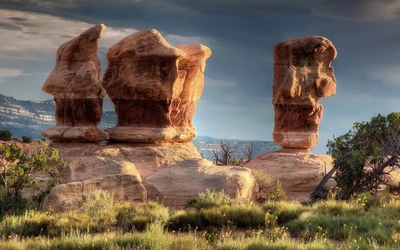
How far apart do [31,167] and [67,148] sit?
309cm

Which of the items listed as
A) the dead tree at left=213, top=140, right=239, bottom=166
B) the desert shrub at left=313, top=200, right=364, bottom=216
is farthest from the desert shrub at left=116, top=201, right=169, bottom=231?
the dead tree at left=213, top=140, right=239, bottom=166

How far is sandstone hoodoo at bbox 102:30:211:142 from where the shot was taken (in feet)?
71.0

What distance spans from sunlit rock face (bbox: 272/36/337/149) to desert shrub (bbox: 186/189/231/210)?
8.23 metres

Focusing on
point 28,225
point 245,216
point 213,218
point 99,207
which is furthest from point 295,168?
point 28,225

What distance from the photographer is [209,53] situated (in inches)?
973

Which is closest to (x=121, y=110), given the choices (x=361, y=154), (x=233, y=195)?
(x=233, y=195)

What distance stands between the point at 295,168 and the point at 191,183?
6052 mm

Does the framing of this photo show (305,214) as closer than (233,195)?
Yes

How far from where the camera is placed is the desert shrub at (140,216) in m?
13.9

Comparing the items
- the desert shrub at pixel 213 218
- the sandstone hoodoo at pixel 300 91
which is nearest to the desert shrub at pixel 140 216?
the desert shrub at pixel 213 218

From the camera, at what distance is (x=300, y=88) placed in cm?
2414

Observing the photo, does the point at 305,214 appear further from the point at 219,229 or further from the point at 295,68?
the point at 295,68

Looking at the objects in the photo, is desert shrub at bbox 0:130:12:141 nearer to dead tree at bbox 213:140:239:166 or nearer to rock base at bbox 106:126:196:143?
dead tree at bbox 213:140:239:166

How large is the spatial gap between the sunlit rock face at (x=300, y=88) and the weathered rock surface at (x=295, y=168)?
79 cm
